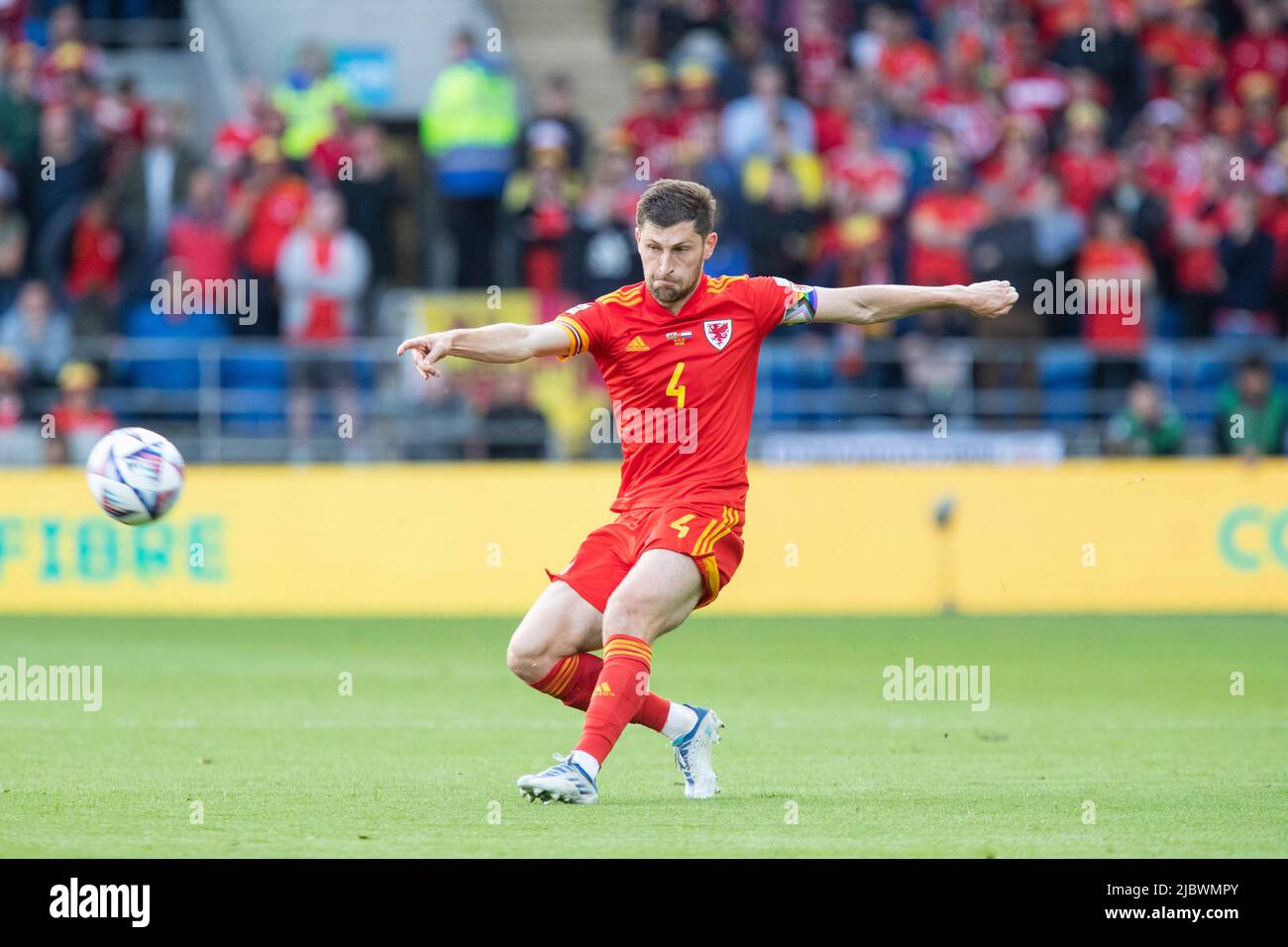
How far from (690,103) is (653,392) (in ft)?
48.0

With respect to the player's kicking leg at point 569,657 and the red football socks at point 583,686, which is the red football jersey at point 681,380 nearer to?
the player's kicking leg at point 569,657

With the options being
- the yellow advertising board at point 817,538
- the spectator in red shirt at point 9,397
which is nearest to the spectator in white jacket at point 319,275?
the yellow advertising board at point 817,538

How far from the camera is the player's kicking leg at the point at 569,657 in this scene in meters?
9.17

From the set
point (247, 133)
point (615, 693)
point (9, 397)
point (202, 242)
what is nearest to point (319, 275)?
point (202, 242)

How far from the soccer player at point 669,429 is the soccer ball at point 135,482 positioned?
8.18ft

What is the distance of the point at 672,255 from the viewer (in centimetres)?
899

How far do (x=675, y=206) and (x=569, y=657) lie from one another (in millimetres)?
1937

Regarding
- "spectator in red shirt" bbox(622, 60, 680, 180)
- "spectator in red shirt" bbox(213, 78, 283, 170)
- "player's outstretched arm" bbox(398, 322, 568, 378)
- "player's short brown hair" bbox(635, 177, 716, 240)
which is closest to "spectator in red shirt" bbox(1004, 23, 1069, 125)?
"spectator in red shirt" bbox(622, 60, 680, 180)

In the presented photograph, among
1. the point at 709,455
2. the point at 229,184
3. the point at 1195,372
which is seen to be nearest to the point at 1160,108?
the point at 1195,372

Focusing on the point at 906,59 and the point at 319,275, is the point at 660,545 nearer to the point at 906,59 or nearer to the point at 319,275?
the point at 319,275

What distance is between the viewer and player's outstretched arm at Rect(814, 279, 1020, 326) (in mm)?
9281

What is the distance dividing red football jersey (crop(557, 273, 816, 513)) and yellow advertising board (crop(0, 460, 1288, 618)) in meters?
10.2

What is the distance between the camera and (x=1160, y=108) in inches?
967

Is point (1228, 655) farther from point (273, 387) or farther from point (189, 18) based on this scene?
point (189, 18)
